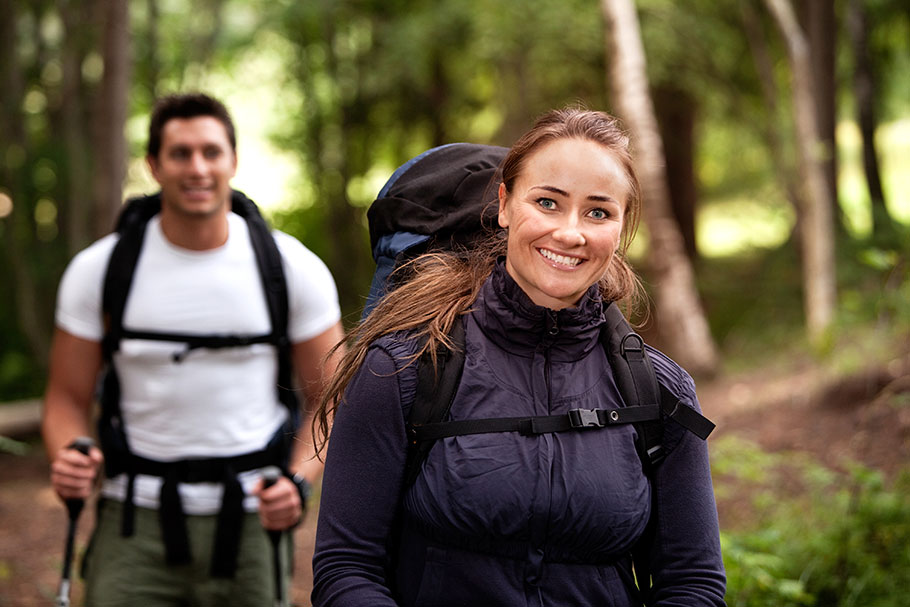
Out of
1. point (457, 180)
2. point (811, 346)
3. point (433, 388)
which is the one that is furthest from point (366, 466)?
point (811, 346)

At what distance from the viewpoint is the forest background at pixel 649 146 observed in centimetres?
665

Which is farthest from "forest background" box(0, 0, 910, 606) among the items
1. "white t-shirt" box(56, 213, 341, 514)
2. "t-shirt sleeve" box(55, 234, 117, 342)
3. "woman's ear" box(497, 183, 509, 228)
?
"t-shirt sleeve" box(55, 234, 117, 342)

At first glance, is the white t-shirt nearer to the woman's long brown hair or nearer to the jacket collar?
the woman's long brown hair

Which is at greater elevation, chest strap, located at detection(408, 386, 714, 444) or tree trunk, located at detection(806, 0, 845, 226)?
tree trunk, located at detection(806, 0, 845, 226)

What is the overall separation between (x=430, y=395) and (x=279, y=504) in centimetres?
149

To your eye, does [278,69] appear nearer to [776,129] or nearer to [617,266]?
[776,129]

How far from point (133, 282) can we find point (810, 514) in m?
4.36

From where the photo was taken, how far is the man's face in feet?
10.9

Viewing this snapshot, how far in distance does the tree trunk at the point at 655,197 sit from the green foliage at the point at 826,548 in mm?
5159

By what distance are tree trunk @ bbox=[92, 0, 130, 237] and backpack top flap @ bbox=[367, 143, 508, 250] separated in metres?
5.62

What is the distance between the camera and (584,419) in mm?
1891

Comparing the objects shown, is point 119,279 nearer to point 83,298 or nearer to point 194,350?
point 83,298

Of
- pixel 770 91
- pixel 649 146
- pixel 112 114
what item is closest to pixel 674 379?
pixel 112 114

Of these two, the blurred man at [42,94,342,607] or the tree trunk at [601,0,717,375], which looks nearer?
the blurred man at [42,94,342,607]
